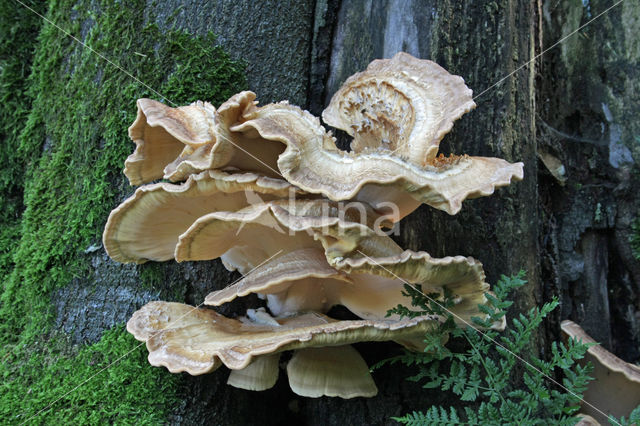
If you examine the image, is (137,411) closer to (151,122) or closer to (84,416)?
(84,416)

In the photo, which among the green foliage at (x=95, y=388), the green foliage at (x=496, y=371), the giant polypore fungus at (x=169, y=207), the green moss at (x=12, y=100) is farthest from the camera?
the green moss at (x=12, y=100)

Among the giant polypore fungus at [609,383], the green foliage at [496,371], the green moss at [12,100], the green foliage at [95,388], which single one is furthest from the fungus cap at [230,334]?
the green moss at [12,100]

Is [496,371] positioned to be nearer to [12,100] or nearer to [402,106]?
[402,106]

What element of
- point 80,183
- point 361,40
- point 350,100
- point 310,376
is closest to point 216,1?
point 361,40

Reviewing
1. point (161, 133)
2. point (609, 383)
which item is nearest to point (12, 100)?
point (161, 133)

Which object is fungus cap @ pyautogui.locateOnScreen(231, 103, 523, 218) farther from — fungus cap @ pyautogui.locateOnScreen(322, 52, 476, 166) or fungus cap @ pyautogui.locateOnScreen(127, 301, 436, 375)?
fungus cap @ pyautogui.locateOnScreen(127, 301, 436, 375)

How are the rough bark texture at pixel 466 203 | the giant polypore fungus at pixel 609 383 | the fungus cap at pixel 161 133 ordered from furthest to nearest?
the giant polypore fungus at pixel 609 383
the rough bark texture at pixel 466 203
the fungus cap at pixel 161 133

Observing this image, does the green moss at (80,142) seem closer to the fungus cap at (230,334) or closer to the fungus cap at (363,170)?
the fungus cap at (230,334)
